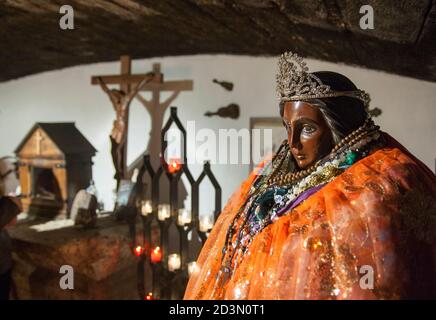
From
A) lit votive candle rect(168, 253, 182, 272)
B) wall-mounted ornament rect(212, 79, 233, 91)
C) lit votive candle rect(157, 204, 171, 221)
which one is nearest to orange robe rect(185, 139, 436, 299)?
lit votive candle rect(168, 253, 182, 272)

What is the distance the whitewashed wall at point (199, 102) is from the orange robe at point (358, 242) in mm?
739

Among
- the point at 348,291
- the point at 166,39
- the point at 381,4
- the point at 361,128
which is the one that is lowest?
the point at 348,291

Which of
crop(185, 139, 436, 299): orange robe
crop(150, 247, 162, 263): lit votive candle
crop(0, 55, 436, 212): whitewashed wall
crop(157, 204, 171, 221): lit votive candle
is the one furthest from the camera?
crop(157, 204, 171, 221): lit votive candle

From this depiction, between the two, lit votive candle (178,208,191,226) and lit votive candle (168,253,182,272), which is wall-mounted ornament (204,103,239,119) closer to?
lit votive candle (178,208,191,226)

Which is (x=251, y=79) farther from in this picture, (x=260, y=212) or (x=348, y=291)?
(x=348, y=291)

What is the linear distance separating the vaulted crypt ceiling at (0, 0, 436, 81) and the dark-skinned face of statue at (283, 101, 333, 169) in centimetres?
59

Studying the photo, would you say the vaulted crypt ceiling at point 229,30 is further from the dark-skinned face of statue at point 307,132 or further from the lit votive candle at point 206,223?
the lit votive candle at point 206,223

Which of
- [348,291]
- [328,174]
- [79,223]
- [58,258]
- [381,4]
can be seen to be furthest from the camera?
[79,223]

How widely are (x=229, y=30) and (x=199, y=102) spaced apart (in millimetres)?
1406

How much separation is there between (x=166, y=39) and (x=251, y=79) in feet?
3.36

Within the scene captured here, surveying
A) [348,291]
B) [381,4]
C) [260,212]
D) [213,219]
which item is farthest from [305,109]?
[213,219]

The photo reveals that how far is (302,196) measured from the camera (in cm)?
143

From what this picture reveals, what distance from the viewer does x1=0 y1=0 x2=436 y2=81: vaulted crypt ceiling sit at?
1792 millimetres
